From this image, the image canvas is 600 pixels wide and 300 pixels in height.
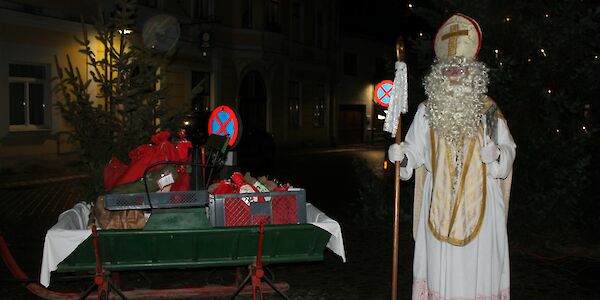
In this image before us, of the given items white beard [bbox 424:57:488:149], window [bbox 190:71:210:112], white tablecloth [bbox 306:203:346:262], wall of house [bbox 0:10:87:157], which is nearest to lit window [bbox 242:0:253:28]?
window [bbox 190:71:210:112]

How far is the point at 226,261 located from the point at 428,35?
5.34m

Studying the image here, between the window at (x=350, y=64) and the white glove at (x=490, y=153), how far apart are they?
109ft

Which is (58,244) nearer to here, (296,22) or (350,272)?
(350,272)

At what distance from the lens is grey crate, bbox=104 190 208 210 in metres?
4.36

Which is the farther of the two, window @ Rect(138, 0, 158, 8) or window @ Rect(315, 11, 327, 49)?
window @ Rect(315, 11, 327, 49)

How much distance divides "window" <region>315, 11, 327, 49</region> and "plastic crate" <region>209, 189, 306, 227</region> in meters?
28.4

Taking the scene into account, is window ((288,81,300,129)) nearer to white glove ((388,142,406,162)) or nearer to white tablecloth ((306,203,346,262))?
white tablecloth ((306,203,346,262))

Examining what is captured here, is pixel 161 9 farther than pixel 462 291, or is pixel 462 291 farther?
pixel 161 9

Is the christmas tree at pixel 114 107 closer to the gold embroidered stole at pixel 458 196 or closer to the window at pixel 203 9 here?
the gold embroidered stole at pixel 458 196

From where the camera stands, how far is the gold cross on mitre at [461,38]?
448 centimetres

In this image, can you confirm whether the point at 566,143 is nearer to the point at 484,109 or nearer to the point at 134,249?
the point at 484,109

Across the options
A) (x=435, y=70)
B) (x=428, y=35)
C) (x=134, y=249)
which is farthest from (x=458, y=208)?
(x=428, y=35)

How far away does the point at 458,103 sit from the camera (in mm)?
4418

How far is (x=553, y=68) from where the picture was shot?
8.10 m
